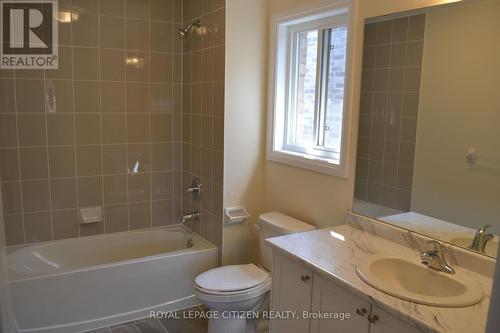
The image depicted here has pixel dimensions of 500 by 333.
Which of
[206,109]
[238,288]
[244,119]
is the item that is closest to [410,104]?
[244,119]

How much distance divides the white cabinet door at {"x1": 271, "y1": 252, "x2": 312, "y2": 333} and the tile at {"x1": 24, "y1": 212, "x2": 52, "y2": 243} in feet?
6.55

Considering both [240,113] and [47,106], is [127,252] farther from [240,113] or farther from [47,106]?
[240,113]

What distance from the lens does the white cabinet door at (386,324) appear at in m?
1.45

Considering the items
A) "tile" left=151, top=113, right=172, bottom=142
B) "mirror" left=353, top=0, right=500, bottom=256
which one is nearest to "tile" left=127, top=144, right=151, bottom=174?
"tile" left=151, top=113, right=172, bottom=142

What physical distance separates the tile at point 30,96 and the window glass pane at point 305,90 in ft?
6.19

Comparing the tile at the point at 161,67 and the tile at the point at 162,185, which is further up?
the tile at the point at 161,67

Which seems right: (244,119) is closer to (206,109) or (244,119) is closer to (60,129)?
(206,109)

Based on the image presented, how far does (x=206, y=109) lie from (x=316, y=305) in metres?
1.81

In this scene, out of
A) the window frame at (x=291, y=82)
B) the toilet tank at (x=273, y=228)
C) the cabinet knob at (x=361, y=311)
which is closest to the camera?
the cabinet knob at (x=361, y=311)

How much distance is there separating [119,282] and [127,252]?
604mm

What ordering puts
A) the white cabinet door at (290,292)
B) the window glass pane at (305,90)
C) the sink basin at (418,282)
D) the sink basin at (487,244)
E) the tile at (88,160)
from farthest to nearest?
the tile at (88,160), the window glass pane at (305,90), the white cabinet door at (290,292), the sink basin at (487,244), the sink basin at (418,282)

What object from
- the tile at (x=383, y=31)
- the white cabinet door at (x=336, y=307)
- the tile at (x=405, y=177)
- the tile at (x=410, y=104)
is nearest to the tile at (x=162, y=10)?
the tile at (x=383, y=31)

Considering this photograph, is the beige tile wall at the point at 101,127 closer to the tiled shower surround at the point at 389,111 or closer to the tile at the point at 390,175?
the tiled shower surround at the point at 389,111

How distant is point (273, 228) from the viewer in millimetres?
2703
